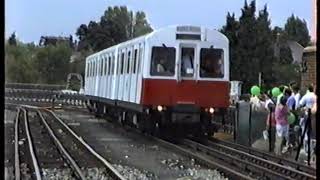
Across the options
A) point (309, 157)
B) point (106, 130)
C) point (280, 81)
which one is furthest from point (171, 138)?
point (280, 81)

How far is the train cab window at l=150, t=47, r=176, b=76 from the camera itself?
17.2 meters

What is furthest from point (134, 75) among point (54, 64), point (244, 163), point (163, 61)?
point (54, 64)

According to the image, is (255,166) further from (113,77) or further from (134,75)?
(113,77)

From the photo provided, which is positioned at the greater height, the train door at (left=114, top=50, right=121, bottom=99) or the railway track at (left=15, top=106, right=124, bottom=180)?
the train door at (left=114, top=50, right=121, bottom=99)

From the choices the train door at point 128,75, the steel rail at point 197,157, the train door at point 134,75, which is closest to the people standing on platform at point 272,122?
the steel rail at point 197,157

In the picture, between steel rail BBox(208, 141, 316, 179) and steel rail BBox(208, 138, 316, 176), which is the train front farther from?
steel rail BBox(208, 141, 316, 179)

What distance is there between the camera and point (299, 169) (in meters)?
11.0

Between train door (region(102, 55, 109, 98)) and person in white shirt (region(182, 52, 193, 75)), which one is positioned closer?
person in white shirt (region(182, 52, 193, 75))

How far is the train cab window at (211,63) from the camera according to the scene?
688 inches

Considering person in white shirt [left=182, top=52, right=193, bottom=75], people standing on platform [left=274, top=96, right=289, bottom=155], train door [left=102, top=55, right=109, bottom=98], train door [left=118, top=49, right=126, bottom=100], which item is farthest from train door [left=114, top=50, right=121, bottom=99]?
people standing on platform [left=274, top=96, right=289, bottom=155]

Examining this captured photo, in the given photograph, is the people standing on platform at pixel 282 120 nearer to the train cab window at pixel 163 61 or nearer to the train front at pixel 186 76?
the train front at pixel 186 76

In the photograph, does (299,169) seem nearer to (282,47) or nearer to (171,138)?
(171,138)

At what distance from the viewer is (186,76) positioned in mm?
17266

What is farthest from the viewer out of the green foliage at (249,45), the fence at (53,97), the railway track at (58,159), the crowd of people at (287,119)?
the fence at (53,97)
